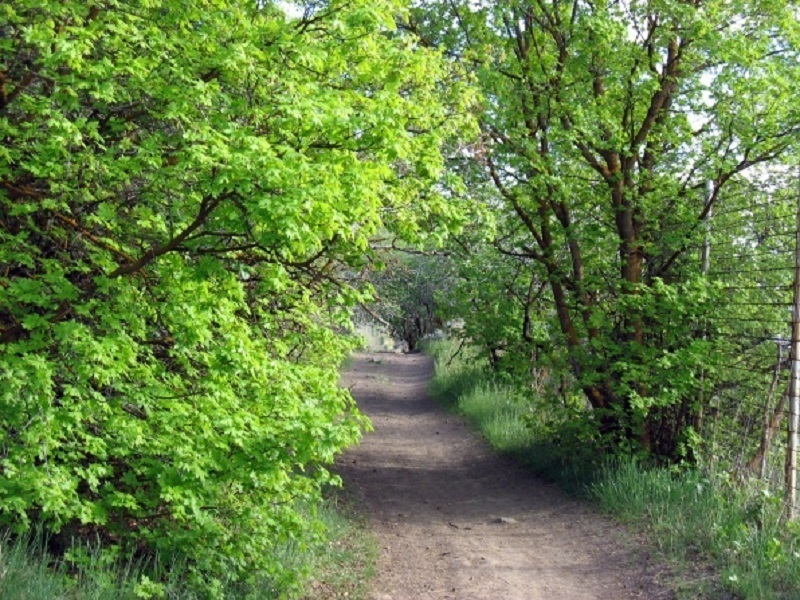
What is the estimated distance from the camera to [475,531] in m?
9.59

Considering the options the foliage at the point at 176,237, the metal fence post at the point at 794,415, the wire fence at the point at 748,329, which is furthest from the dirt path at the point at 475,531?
the foliage at the point at 176,237

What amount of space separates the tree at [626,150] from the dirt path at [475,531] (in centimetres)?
164

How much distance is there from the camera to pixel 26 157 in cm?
577

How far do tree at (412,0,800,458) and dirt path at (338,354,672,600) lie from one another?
1.64 m

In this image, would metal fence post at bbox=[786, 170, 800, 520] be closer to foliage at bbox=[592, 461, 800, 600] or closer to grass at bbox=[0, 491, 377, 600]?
foliage at bbox=[592, 461, 800, 600]

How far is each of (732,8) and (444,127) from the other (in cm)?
440

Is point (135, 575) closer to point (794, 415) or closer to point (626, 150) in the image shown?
point (794, 415)

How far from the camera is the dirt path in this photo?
7570 mm

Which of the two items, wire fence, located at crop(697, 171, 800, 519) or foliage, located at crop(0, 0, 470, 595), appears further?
wire fence, located at crop(697, 171, 800, 519)

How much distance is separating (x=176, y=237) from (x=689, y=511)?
5.60m

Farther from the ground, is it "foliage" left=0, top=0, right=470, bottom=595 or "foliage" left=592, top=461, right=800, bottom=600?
"foliage" left=0, top=0, right=470, bottom=595

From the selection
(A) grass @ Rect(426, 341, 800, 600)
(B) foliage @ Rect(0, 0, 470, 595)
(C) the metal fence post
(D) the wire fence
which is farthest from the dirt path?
(B) foliage @ Rect(0, 0, 470, 595)

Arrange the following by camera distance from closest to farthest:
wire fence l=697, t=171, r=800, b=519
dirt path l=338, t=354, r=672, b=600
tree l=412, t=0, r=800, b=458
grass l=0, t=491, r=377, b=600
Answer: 1. grass l=0, t=491, r=377, b=600
2. dirt path l=338, t=354, r=672, b=600
3. wire fence l=697, t=171, r=800, b=519
4. tree l=412, t=0, r=800, b=458

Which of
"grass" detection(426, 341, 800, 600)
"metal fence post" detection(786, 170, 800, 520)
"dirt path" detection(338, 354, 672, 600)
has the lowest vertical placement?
"dirt path" detection(338, 354, 672, 600)
